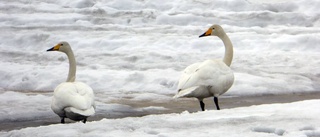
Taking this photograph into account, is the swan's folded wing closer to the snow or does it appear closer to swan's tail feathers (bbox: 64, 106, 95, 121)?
swan's tail feathers (bbox: 64, 106, 95, 121)

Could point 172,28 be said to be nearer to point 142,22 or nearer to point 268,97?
point 142,22

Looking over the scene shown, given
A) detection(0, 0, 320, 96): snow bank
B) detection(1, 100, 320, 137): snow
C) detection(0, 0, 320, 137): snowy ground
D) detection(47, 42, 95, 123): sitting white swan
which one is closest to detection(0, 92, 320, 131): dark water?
detection(0, 0, 320, 137): snowy ground

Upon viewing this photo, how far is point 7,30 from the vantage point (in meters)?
20.5

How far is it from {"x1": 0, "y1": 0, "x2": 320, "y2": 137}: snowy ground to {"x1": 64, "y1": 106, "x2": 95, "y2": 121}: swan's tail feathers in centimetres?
25

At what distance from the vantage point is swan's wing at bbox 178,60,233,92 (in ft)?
30.5

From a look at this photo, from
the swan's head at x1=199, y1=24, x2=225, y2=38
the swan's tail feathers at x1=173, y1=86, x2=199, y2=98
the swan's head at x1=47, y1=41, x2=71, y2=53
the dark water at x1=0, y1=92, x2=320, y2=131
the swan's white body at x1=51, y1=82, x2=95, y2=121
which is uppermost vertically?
the swan's head at x1=199, y1=24, x2=225, y2=38

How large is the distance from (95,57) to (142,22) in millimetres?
5878

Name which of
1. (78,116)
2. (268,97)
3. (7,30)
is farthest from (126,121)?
(7,30)

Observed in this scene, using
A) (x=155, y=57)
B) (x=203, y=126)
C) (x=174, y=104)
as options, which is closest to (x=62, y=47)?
(x=174, y=104)

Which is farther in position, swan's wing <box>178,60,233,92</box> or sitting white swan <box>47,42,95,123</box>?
swan's wing <box>178,60,233,92</box>

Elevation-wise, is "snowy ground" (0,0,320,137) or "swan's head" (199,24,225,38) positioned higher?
"swan's head" (199,24,225,38)

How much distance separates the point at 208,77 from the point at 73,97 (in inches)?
72.8

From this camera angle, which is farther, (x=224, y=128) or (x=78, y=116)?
(x=78, y=116)

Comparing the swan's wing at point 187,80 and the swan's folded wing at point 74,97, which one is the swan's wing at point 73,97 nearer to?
the swan's folded wing at point 74,97
